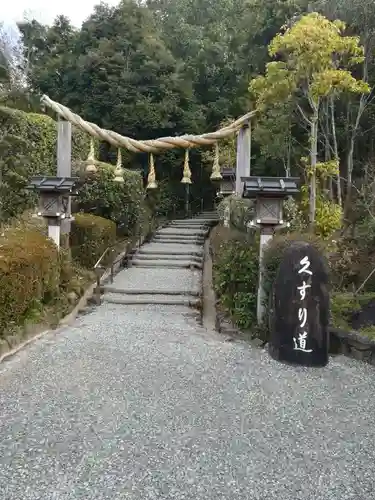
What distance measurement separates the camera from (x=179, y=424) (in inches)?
158

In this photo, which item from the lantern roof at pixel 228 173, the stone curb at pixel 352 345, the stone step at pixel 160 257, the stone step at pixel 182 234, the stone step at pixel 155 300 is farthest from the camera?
the stone step at pixel 182 234

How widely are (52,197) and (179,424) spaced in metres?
5.19

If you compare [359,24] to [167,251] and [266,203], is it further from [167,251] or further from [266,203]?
[266,203]

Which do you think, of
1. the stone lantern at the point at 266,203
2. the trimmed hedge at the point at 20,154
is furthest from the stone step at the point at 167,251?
the stone lantern at the point at 266,203

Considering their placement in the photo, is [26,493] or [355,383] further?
[355,383]

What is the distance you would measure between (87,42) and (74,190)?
12456mm

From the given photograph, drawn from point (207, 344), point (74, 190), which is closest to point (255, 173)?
point (74, 190)

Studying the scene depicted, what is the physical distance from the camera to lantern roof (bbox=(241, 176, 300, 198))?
702 centimetres

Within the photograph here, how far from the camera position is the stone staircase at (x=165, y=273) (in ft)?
30.2

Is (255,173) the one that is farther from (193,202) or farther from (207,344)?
(207,344)

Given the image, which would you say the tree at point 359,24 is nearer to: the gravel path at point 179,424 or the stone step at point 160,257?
the stone step at point 160,257

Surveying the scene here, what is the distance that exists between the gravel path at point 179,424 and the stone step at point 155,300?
96.1 inches

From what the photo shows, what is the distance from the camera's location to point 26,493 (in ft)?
9.59

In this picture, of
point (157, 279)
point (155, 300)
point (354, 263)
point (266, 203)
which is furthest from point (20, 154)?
point (354, 263)
